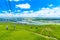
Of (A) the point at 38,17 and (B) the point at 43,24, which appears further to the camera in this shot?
(B) the point at 43,24

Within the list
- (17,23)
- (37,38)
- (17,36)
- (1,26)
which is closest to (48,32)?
(37,38)

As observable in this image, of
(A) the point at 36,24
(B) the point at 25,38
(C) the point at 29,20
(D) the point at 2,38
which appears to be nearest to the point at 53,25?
(A) the point at 36,24

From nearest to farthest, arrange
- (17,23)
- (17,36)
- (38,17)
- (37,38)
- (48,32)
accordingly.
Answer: (37,38) → (17,36) → (48,32) → (38,17) → (17,23)

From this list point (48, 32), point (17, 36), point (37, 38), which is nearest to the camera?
point (37, 38)

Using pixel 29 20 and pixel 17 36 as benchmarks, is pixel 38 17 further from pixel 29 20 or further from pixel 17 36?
pixel 17 36

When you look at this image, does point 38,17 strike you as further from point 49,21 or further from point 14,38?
point 14,38

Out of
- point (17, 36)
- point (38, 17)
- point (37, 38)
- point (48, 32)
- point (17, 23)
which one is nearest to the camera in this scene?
point (37, 38)

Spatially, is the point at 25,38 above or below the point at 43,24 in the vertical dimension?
below

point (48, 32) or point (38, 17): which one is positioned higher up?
point (38, 17)

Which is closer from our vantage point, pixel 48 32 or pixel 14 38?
pixel 14 38
